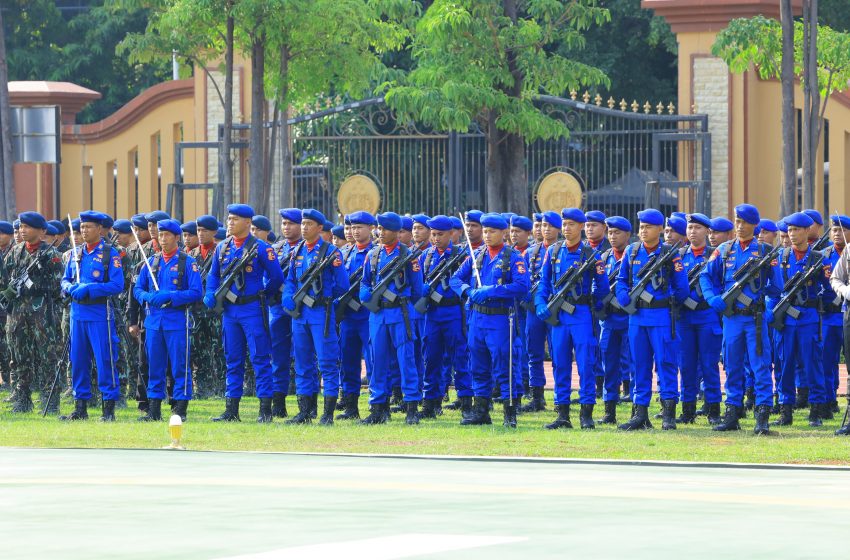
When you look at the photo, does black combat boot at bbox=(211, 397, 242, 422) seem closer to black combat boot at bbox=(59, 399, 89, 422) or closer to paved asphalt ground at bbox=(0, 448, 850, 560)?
black combat boot at bbox=(59, 399, 89, 422)

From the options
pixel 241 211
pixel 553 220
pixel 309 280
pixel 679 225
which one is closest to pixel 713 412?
pixel 679 225

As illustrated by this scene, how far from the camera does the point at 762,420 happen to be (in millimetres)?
15250

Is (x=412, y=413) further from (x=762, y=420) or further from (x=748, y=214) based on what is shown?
(x=748, y=214)

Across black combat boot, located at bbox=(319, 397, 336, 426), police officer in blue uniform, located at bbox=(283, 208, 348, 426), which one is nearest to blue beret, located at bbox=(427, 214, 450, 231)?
police officer in blue uniform, located at bbox=(283, 208, 348, 426)

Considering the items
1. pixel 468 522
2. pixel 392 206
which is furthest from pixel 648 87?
pixel 468 522

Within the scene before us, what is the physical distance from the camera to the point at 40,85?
101 feet

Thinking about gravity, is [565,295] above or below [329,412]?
above

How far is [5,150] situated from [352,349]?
10.4 meters

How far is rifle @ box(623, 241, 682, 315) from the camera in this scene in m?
15.6

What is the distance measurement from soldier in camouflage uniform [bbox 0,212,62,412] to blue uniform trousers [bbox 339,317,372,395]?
2880mm

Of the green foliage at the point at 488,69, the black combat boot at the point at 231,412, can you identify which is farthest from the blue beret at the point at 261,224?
the green foliage at the point at 488,69

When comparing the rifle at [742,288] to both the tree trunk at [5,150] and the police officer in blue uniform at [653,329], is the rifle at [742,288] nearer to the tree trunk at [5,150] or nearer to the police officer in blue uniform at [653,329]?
the police officer in blue uniform at [653,329]

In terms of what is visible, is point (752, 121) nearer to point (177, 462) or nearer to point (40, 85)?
point (40, 85)

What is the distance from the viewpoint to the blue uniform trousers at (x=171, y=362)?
1652cm
